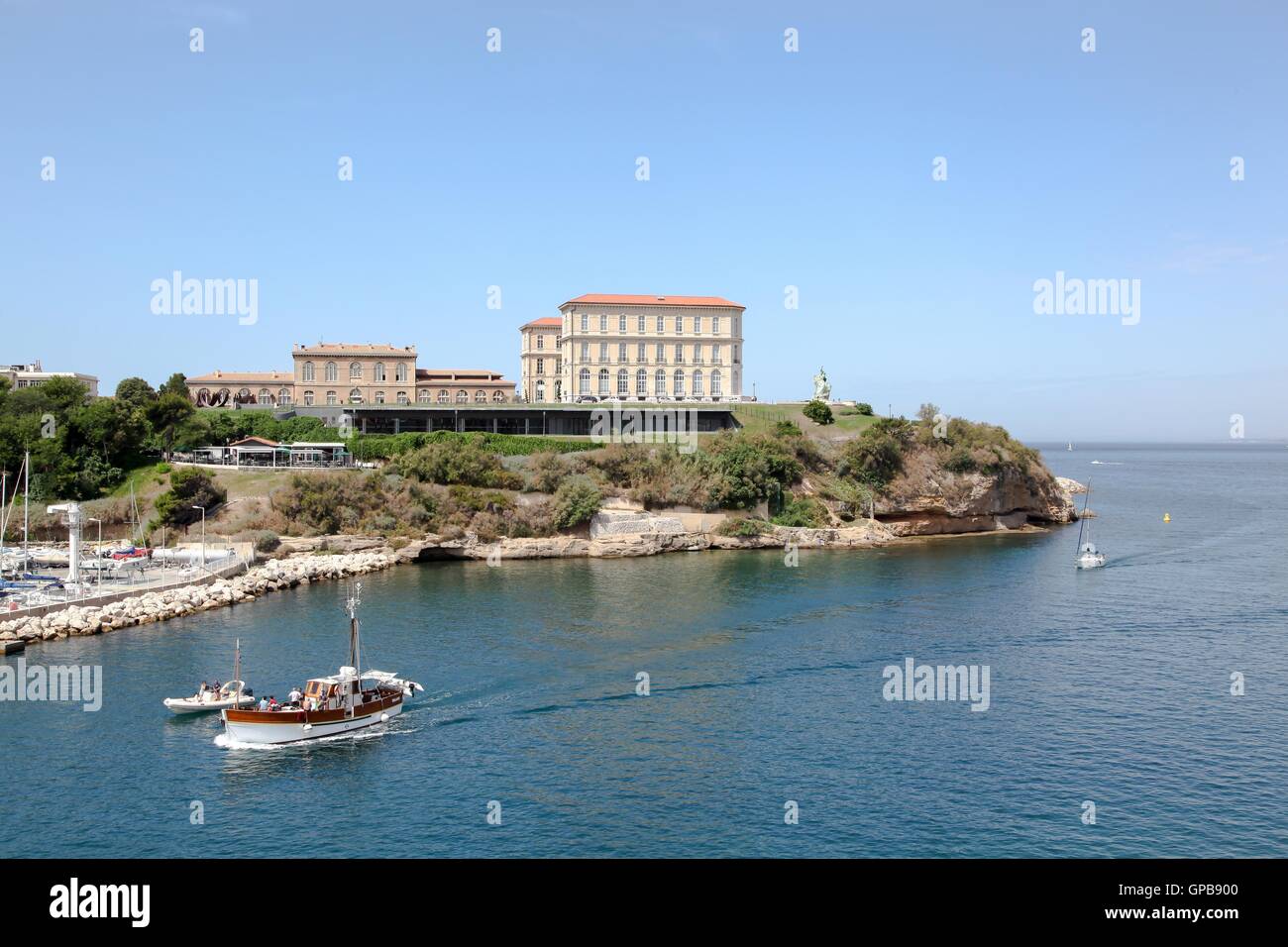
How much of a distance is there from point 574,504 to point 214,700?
37109mm

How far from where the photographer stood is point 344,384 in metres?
94.9

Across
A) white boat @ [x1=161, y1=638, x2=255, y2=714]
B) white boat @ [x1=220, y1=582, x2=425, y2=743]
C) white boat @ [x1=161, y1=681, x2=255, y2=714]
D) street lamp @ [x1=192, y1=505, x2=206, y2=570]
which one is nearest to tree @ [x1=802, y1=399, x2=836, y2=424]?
street lamp @ [x1=192, y1=505, x2=206, y2=570]

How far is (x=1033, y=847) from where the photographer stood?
2252cm

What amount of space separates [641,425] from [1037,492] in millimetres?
34202

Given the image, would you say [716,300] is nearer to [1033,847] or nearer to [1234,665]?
[1234,665]

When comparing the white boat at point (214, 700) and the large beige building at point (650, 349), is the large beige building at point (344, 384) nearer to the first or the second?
the large beige building at point (650, 349)

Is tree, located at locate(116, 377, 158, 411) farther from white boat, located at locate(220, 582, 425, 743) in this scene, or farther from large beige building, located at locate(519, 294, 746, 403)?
white boat, located at locate(220, 582, 425, 743)

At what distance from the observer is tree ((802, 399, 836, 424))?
3366 inches

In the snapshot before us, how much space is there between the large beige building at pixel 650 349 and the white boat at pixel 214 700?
65.6 meters

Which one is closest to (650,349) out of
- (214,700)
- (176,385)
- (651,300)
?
(651,300)

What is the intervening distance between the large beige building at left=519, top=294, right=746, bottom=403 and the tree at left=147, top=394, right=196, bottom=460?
35233 millimetres

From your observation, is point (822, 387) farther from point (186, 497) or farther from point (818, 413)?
point (186, 497)

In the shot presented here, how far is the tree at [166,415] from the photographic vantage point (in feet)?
245
